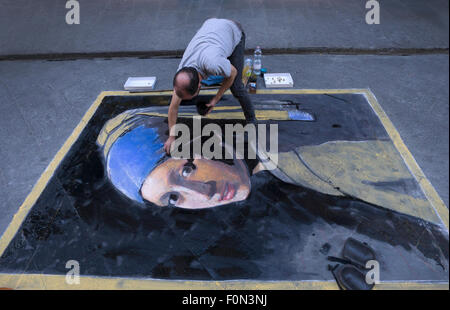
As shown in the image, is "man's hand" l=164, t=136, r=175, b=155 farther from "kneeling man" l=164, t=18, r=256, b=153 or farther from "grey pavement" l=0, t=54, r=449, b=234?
"grey pavement" l=0, t=54, r=449, b=234

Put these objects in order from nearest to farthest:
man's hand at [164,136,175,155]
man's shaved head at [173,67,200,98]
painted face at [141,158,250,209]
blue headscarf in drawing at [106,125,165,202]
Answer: man's shaved head at [173,67,200,98], painted face at [141,158,250,209], blue headscarf in drawing at [106,125,165,202], man's hand at [164,136,175,155]

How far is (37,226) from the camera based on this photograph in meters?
Answer: 2.50

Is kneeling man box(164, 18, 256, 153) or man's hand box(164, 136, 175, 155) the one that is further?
man's hand box(164, 136, 175, 155)

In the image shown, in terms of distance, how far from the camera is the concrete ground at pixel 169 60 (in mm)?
3256

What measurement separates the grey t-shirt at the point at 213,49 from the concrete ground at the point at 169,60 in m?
1.46

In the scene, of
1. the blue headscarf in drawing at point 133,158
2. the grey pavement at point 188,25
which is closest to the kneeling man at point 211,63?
the blue headscarf in drawing at point 133,158

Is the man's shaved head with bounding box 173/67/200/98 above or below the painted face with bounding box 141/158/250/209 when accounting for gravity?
above

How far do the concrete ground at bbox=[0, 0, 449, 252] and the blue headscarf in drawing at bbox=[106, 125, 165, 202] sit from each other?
0.82 metres

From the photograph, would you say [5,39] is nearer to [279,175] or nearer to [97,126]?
[97,126]

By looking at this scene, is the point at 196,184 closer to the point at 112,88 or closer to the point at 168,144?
the point at 168,144

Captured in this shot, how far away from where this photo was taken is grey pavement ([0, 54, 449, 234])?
300cm

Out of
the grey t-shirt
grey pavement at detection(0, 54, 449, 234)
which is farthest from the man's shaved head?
grey pavement at detection(0, 54, 449, 234)

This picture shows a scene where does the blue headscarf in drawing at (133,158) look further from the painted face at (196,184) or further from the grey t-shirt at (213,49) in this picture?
the grey t-shirt at (213,49)
